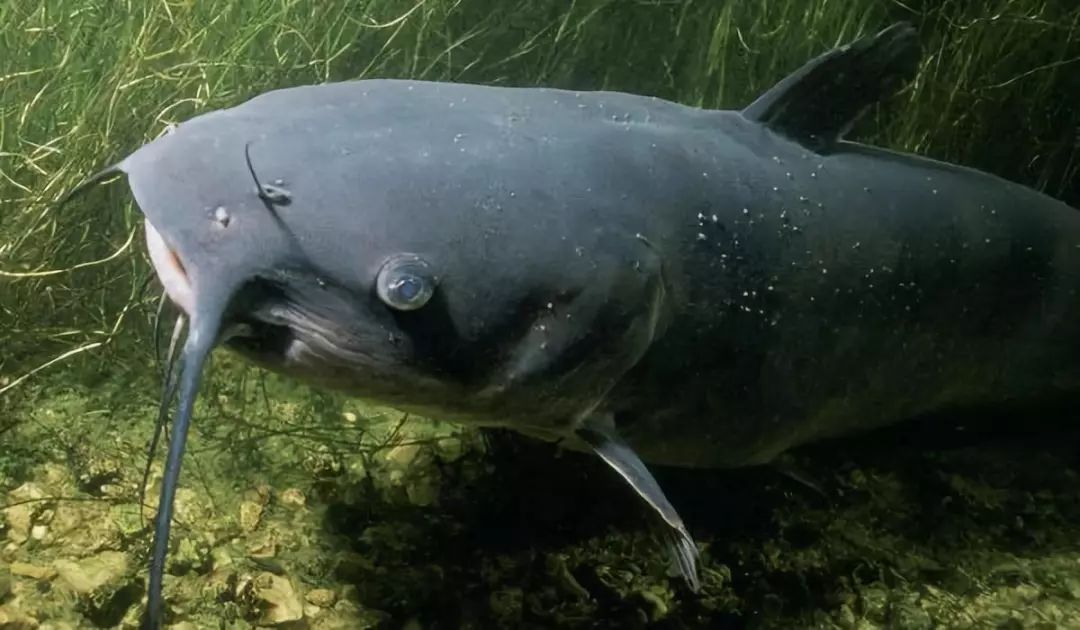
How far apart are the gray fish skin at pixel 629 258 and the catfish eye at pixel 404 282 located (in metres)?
0.02

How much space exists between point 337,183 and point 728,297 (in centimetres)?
78

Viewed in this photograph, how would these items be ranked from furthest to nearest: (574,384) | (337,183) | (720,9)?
1. (720,9)
2. (574,384)
3. (337,183)

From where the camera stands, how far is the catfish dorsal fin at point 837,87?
1.74 m

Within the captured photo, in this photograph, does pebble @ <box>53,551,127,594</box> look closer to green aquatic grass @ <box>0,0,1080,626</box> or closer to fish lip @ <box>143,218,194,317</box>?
green aquatic grass @ <box>0,0,1080,626</box>

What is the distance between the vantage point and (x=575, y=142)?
155 cm

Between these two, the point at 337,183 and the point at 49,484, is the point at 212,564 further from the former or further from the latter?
the point at 337,183

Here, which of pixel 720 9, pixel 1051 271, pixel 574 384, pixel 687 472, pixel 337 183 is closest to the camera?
pixel 337 183

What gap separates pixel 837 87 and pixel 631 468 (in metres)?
0.87

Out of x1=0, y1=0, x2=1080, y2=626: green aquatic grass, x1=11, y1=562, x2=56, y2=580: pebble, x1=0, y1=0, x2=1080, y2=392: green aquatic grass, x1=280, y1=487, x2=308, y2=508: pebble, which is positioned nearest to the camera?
x1=11, y1=562, x2=56, y2=580: pebble

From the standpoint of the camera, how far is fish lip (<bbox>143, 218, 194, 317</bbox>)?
1226 millimetres

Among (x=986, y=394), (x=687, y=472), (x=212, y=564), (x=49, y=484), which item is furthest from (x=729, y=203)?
(x=49, y=484)

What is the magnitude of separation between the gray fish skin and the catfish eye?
20 mm

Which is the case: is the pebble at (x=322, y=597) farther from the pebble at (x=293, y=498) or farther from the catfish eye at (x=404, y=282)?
the catfish eye at (x=404, y=282)

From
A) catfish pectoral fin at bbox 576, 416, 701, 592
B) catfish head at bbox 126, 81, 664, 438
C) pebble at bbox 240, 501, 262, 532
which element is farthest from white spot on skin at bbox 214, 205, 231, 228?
pebble at bbox 240, 501, 262, 532
